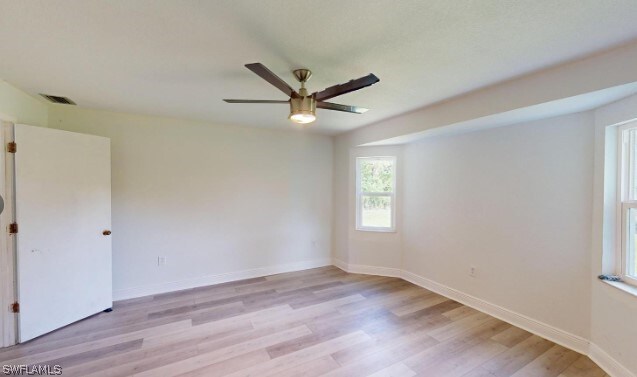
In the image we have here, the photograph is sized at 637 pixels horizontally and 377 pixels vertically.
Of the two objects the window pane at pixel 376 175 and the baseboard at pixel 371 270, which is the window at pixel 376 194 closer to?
the window pane at pixel 376 175

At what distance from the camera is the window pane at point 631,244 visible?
2.03m

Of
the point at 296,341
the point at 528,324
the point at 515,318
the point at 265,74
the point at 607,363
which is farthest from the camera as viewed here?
the point at 515,318

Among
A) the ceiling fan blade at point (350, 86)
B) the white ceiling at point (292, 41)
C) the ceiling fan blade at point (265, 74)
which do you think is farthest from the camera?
the ceiling fan blade at point (350, 86)

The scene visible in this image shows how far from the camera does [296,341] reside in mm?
2402

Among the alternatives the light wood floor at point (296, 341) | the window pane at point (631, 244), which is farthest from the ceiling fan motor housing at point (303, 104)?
the window pane at point (631, 244)

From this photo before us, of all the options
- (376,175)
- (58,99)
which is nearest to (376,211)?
(376,175)

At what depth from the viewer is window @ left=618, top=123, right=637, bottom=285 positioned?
2.03 meters

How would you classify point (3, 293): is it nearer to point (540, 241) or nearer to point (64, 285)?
point (64, 285)

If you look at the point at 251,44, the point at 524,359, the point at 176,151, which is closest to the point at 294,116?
the point at 251,44

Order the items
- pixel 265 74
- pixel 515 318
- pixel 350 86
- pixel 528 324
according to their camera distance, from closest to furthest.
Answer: pixel 265 74 → pixel 350 86 → pixel 528 324 → pixel 515 318

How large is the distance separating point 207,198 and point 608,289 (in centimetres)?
437

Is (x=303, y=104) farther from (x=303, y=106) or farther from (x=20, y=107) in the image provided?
(x=20, y=107)

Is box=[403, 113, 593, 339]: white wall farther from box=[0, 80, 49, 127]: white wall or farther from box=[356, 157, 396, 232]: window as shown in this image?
Answer: box=[0, 80, 49, 127]: white wall

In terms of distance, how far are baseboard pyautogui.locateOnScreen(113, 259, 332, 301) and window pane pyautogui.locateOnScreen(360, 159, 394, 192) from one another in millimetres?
1596
